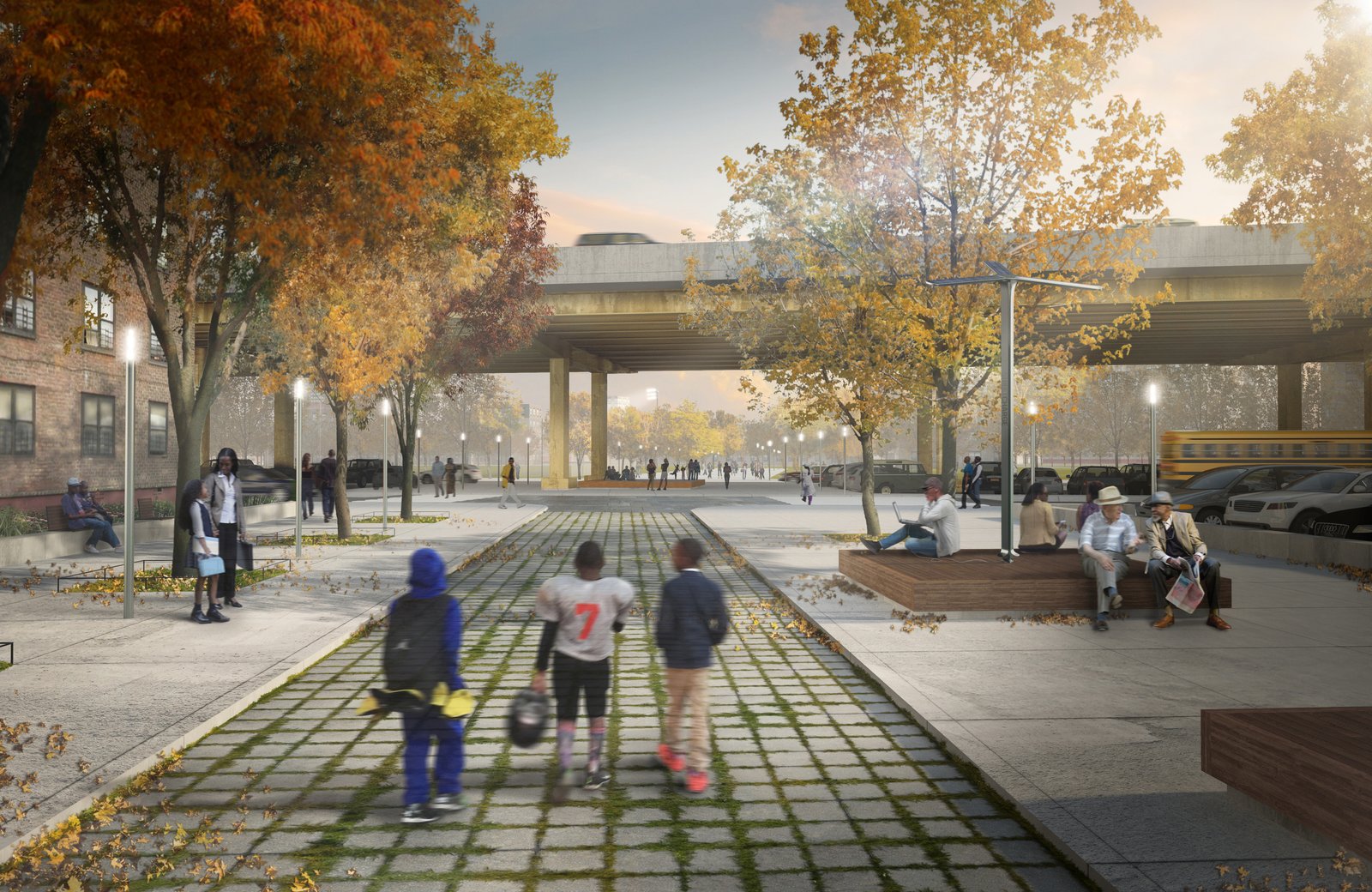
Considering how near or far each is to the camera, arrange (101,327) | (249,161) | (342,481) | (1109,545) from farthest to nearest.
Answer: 1. (101,327)
2. (342,481)
3. (249,161)
4. (1109,545)

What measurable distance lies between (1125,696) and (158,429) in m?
32.8

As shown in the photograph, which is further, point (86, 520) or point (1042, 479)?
point (1042, 479)

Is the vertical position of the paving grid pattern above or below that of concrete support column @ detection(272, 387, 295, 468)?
below

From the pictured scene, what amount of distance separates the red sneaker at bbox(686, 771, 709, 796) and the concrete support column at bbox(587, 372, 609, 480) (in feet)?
170

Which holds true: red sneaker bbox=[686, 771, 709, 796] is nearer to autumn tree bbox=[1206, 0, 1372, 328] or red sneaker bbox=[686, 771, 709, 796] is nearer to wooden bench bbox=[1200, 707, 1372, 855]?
wooden bench bbox=[1200, 707, 1372, 855]

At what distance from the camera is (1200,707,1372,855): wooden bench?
4066 mm

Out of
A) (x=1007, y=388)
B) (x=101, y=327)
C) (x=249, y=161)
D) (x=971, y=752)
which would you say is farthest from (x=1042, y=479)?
(x=971, y=752)

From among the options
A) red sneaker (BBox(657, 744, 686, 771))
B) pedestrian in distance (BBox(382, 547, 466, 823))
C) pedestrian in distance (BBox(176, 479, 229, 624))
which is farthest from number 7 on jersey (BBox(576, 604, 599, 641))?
pedestrian in distance (BBox(176, 479, 229, 624))

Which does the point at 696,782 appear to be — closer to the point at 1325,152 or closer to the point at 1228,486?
the point at 1325,152

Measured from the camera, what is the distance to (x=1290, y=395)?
55781 mm

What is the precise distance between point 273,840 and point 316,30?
267 inches

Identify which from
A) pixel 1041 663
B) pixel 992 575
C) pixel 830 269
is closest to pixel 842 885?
pixel 1041 663

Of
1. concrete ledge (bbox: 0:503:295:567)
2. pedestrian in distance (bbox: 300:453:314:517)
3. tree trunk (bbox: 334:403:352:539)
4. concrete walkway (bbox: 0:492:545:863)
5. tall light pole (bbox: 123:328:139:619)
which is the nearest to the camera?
concrete walkway (bbox: 0:492:545:863)

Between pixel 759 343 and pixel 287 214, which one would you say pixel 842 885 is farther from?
pixel 759 343
